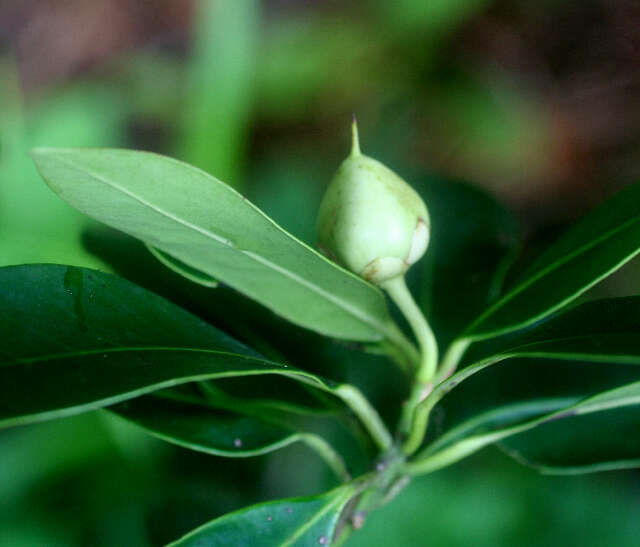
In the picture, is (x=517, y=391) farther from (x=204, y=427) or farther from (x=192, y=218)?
(x=192, y=218)

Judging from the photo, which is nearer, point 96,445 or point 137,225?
point 137,225

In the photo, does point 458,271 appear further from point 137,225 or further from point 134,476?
point 134,476

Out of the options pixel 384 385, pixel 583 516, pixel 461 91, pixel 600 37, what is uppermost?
pixel 600 37

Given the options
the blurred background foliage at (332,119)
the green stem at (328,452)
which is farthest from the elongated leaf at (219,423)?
the blurred background foliage at (332,119)

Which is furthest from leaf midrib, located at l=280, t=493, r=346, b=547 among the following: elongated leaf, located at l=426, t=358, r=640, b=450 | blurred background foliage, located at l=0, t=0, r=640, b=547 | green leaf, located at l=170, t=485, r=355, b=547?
blurred background foliage, located at l=0, t=0, r=640, b=547

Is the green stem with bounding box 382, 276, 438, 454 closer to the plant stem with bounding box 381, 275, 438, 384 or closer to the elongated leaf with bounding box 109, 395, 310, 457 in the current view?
the plant stem with bounding box 381, 275, 438, 384

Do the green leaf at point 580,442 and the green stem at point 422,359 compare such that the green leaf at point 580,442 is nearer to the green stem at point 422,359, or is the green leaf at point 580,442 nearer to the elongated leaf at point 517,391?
the elongated leaf at point 517,391

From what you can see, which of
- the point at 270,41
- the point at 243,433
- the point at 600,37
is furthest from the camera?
the point at 270,41

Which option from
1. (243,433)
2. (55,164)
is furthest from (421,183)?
(55,164)
